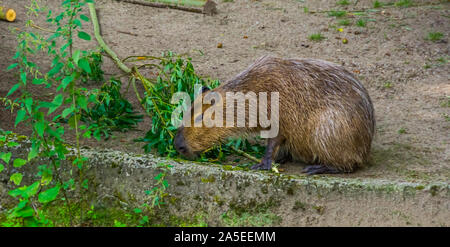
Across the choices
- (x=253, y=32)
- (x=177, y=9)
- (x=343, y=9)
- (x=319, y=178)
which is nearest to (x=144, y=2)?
(x=177, y=9)

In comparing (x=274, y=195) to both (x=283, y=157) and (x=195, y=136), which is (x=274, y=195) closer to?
(x=195, y=136)

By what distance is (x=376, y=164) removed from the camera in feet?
11.6

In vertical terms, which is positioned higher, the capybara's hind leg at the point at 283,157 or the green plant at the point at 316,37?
the green plant at the point at 316,37

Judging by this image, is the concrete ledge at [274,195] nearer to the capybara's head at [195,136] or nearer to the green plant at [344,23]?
the capybara's head at [195,136]

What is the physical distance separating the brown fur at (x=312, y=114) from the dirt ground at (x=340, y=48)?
194 mm

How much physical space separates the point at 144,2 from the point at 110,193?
4957mm

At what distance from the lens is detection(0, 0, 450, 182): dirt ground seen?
382 centimetres

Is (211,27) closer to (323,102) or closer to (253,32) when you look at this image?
(253,32)

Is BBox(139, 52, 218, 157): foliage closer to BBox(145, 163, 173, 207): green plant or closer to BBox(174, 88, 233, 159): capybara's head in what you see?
BBox(174, 88, 233, 159): capybara's head

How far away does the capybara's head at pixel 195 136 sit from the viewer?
11.7 feet

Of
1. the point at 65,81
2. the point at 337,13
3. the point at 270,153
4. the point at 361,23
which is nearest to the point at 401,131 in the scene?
the point at 270,153

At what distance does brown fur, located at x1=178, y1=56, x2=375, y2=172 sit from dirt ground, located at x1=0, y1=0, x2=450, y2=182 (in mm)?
194

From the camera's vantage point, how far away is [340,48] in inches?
231

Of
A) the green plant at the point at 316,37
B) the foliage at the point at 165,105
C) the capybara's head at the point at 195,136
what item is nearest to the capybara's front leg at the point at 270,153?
the capybara's head at the point at 195,136
